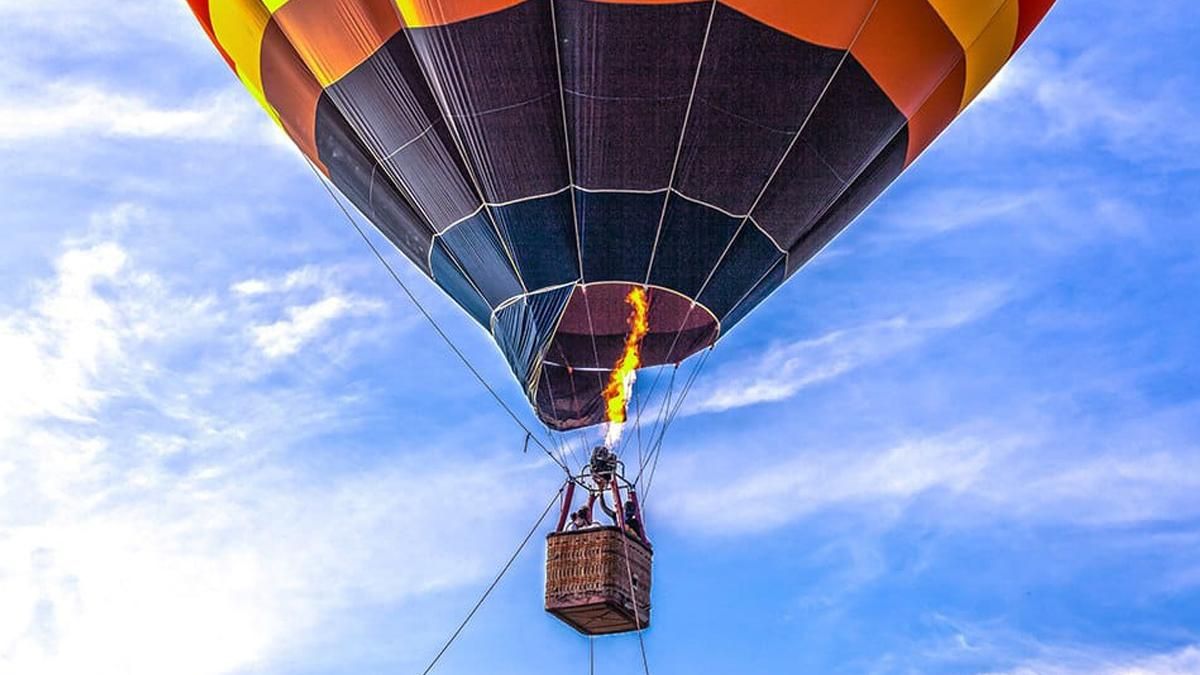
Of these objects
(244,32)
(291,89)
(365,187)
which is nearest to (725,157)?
(365,187)

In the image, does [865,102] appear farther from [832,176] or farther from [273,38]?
[273,38]

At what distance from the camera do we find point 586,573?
1371cm

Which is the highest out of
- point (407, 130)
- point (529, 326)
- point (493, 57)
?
point (407, 130)

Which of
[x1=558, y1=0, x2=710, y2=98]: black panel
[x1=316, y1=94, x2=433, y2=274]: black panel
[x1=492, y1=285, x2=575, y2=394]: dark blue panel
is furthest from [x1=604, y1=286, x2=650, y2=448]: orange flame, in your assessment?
[x1=558, y1=0, x2=710, y2=98]: black panel

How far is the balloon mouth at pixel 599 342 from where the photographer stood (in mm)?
14406

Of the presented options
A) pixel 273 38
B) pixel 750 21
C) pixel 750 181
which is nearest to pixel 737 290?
pixel 750 181

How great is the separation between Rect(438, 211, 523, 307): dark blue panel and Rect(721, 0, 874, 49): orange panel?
229 cm

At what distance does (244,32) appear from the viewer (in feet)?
49.2

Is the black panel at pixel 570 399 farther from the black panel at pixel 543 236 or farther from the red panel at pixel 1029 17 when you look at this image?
the red panel at pixel 1029 17

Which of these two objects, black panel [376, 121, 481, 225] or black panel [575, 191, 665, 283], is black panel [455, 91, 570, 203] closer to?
black panel [376, 121, 481, 225]

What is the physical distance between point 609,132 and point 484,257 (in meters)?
1.33

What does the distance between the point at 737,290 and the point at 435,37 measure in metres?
2.82

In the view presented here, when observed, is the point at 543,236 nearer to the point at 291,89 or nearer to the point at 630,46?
the point at 630,46

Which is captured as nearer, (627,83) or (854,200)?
(627,83)
